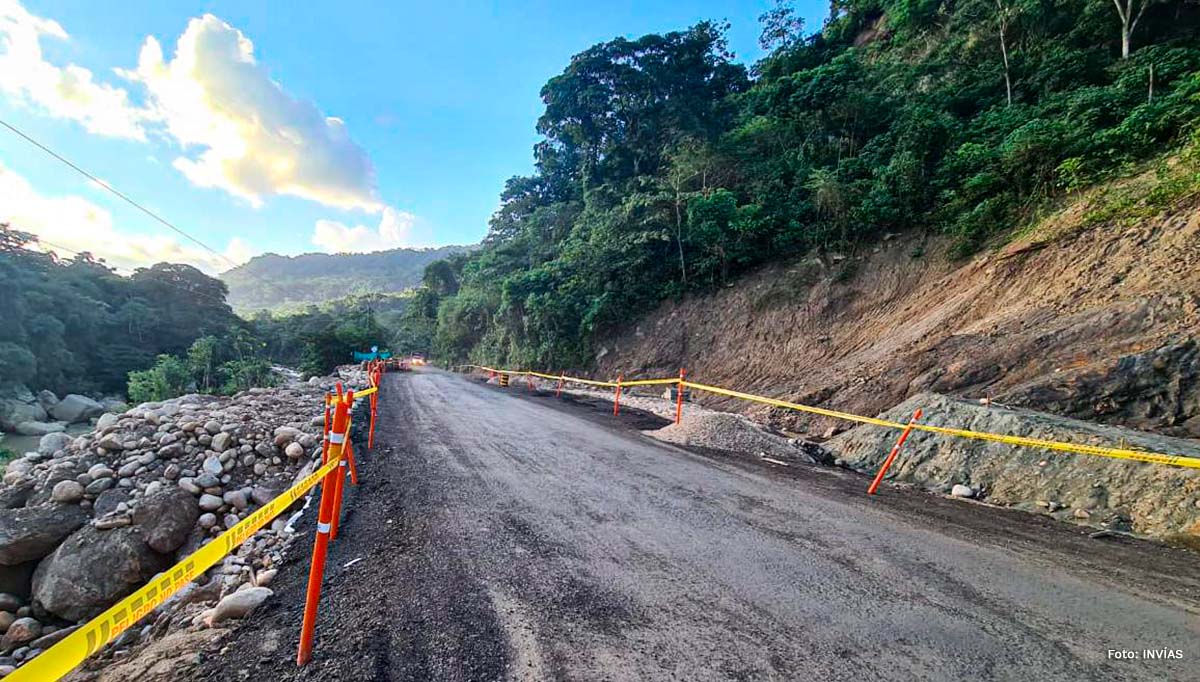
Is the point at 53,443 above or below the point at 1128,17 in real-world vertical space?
below

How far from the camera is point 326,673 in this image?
6.53 feet

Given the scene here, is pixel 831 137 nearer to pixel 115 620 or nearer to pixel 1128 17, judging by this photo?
pixel 1128 17

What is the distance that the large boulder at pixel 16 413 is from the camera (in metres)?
23.4

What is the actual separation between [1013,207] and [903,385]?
5619 mm

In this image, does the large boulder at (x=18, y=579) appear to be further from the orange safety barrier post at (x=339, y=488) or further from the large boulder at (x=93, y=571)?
the orange safety barrier post at (x=339, y=488)

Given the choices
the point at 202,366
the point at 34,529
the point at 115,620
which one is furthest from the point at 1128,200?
the point at 202,366

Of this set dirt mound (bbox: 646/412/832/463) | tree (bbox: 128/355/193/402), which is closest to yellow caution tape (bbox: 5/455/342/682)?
dirt mound (bbox: 646/412/832/463)

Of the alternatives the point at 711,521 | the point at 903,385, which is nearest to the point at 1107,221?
the point at 903,385

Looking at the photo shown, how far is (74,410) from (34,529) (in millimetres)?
34832

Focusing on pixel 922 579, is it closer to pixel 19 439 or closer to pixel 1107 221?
pixel 1107 221

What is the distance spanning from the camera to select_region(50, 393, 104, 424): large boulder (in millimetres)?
26703

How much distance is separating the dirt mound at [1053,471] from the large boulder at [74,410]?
41919mm

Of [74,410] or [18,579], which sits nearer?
[18,579]

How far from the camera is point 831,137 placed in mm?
16422
